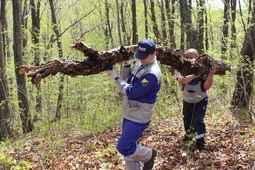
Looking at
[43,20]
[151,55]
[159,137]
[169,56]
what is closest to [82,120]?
[159,137]

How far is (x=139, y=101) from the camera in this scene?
298 cm

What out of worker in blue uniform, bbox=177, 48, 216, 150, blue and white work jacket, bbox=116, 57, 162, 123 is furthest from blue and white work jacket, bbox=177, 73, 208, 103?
blue and white work jacket, bbox=116, 57, 162, 123

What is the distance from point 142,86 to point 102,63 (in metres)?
0.91

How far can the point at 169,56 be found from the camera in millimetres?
4035

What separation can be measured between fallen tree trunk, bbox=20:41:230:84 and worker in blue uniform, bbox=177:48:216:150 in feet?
0.62

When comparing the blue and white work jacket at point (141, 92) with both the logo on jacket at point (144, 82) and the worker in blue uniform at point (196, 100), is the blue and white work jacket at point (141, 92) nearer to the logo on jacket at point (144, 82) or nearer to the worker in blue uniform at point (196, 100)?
the logo on jacket at point (144, 82)

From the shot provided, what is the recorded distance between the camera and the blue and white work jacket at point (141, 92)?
2.87m

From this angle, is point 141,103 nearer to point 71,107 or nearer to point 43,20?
point 71,107

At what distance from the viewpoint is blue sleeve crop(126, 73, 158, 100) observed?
9.33 feet

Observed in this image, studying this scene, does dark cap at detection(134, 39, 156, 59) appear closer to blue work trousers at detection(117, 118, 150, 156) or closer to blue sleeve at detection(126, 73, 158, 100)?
blue sleeve at detection(126, 73, 158, 100)

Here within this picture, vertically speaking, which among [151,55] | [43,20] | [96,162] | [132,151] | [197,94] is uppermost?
[43,20]

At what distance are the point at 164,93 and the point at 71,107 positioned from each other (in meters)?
4.64

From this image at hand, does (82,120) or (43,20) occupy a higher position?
(43,20)

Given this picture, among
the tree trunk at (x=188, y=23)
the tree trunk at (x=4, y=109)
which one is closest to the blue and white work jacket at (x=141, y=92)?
the tree trunk at (x=188, y=23)
